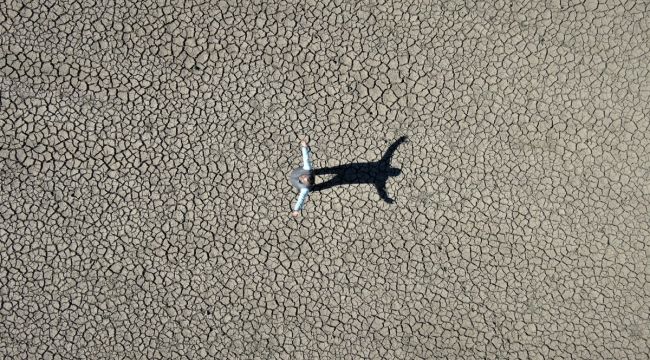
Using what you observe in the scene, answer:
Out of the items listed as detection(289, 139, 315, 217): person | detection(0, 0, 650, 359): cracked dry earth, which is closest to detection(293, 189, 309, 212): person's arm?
detection(289, 139, 315, 217): person

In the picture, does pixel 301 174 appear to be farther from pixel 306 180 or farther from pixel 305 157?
pixel 305 157

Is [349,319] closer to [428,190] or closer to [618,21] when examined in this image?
[428,190]

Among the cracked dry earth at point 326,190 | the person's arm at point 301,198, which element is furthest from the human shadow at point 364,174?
the person's arm at point 301,198

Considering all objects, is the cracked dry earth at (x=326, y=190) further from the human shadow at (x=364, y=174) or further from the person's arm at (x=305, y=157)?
the person's arm at (x=305, y=157)

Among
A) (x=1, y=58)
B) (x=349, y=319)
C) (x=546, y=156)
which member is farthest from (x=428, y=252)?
(x=1, y=58)

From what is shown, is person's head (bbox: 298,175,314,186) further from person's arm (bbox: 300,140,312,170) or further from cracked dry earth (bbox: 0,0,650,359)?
cracked dry earth (bbox: 0,0,650,359)

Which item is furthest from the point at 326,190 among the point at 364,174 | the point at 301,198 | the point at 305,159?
the point at 305,159
